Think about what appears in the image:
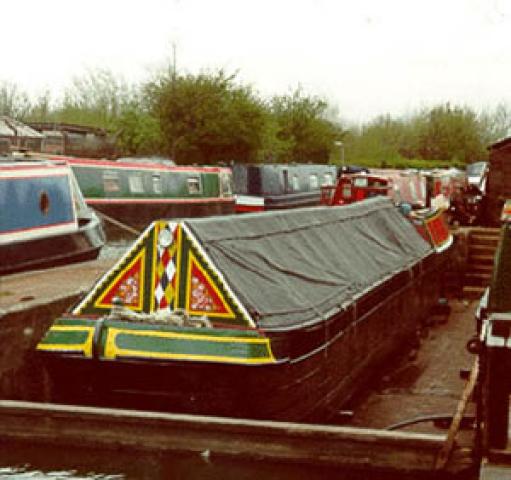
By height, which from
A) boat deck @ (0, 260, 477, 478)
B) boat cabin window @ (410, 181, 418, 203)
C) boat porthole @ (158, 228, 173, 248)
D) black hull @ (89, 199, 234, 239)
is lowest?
boat deck @ (0, 260, 477, 478)

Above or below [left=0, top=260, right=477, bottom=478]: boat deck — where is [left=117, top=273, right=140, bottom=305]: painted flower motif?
above

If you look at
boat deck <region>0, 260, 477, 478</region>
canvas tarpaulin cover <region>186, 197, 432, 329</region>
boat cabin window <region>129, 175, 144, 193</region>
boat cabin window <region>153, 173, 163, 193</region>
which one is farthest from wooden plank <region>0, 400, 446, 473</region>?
boat cabin window <region>153, 173, 163, 193</region>

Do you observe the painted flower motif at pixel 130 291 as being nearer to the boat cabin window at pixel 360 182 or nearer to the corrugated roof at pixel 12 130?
the boat cabin window at pixel 360 182

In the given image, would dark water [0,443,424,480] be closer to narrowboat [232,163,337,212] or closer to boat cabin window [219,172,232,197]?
boat cabin window [219,172,232,197]

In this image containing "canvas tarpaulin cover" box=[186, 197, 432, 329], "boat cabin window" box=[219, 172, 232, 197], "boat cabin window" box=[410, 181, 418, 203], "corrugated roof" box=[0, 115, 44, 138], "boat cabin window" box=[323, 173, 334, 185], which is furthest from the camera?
"boat cabin window" box=[323, 173, 334, 185]

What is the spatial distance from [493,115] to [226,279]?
66770 millimetres

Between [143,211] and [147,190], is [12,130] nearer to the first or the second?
[147,190]

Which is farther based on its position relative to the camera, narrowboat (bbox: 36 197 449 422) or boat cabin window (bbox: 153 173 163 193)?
boat cabin window (bbox: 153 173 163 193)

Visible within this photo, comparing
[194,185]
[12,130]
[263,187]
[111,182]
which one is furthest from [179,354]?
[12,130]

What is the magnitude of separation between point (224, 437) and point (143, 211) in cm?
1484

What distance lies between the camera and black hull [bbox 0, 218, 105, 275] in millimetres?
11219

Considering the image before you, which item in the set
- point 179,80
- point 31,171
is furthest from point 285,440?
point 179,80

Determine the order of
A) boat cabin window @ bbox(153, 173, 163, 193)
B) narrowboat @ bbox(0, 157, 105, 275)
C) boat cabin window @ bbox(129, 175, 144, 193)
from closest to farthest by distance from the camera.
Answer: narrowboat @ bbox(0, 157, 105, 275)
boat cabin window @ bbox(129, 175, 144, 193)
boat cabin window @ bbox(153, 173, 163, 193)

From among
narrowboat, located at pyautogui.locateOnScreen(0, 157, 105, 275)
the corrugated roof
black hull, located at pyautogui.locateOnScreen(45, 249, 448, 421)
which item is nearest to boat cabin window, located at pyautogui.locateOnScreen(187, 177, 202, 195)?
the corrugated roof
